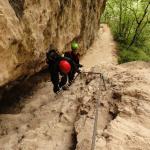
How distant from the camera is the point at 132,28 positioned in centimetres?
2189

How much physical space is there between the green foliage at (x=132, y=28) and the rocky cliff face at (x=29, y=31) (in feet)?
27.9

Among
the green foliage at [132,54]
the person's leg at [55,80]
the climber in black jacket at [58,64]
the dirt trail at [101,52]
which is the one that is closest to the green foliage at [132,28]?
the green foliage at [132,54]

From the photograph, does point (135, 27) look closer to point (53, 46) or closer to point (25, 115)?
point (53, 46)

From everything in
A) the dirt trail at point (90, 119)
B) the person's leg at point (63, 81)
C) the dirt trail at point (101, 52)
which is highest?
the dirt trail at point (90, 119)

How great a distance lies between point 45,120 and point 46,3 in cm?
361

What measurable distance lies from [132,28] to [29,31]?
15.4 meters

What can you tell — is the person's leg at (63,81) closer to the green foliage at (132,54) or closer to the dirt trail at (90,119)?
the dirt trail at (90,119)

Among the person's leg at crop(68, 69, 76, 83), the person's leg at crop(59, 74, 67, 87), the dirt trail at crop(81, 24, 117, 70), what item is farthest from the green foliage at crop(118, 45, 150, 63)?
the person's leg at crop(59, 74, 67, 87)

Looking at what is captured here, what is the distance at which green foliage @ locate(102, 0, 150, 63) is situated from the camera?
19641mm

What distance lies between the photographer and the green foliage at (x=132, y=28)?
19641 mm

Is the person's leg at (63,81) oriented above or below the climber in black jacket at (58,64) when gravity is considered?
below

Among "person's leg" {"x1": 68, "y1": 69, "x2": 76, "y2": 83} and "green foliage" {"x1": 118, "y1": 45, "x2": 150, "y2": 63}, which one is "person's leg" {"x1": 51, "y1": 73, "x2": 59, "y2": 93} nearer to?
"person's leg" {"x1": 68, "y1": 69, "x2": 76, "y2": 83}

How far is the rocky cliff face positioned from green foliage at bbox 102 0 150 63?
Answer: 27.9 ft

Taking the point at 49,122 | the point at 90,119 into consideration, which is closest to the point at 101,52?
the point at 49,122
